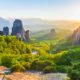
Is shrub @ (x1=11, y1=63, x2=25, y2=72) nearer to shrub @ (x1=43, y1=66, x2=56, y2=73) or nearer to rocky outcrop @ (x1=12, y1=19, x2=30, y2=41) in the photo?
shrub @ (x1=43, y1=66, x2=56, y2=73)

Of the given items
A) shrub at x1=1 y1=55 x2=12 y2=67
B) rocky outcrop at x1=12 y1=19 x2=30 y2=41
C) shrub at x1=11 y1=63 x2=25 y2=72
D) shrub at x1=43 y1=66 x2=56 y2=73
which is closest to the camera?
shrub at x1=43 y1=66 x2=56 y2=73

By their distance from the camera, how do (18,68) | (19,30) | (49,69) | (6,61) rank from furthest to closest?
(19,30)
(6,61)
(18,68)
(49,69)

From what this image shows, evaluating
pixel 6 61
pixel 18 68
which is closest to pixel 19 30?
pixel 6 61

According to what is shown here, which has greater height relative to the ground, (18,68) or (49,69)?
(49,69)

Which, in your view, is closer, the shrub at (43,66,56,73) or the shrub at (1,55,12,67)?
the shrub at (43,66,56,73)

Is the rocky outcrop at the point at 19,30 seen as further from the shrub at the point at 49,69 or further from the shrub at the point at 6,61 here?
the shrub at the point at 49,69

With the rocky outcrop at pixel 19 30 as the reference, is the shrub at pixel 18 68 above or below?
above

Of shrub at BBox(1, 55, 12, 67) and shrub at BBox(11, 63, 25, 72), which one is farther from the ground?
shrub at BBox(11, 63, 25, 72)

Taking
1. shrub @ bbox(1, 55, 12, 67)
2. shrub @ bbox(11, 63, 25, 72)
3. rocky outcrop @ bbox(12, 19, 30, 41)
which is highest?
shrub @ bbox(11, 63, 25, 72)

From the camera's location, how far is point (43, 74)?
5525cm

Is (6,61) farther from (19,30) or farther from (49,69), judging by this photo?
(19,30)

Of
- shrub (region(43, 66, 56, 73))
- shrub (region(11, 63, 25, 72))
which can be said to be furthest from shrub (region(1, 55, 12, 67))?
shrub (region(43, 66, 56, 73))

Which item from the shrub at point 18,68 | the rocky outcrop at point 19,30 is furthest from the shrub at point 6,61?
the rocky outcrop at point 19,30

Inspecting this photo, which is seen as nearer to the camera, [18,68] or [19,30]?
[18,68]
